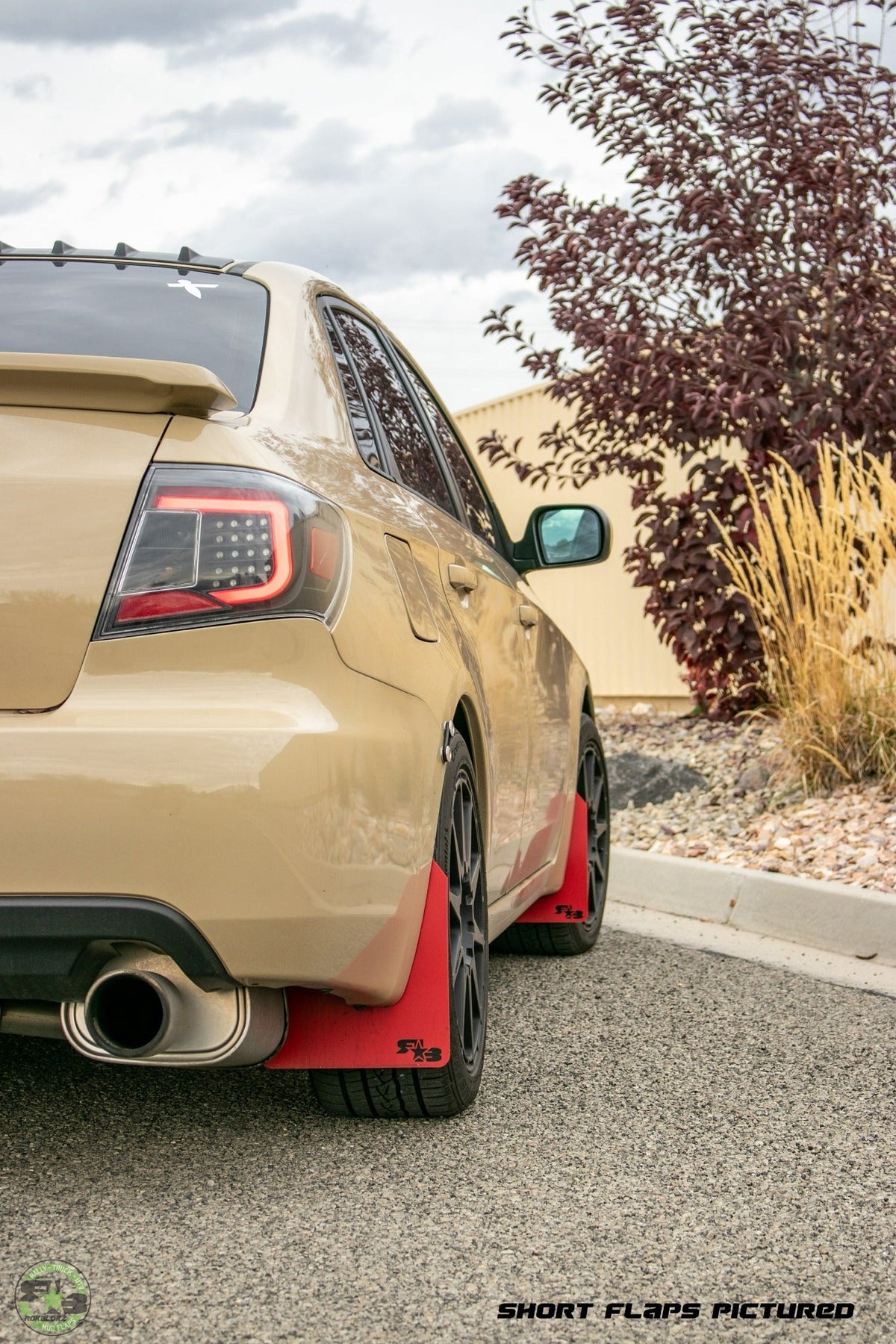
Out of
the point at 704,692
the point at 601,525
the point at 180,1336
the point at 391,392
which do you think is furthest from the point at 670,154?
the point at 180,1336

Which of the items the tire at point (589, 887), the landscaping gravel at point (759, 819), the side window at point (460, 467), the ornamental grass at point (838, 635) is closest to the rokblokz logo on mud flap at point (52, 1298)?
the side window at point (460, 467)

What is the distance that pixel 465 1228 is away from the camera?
8.50 ft

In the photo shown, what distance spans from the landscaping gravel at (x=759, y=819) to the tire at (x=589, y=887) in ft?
3.60

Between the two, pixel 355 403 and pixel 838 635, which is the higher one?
pixel 355 403

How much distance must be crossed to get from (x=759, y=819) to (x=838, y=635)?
918 millimetres

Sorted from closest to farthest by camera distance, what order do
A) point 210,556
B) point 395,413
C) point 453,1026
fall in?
point 210,556 < point 453,1026 < point 395,413

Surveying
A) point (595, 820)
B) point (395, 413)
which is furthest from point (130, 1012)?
point (595, 820)

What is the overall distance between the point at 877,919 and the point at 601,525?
5.53 ft

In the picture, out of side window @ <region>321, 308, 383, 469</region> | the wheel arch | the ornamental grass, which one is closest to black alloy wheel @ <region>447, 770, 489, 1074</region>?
the wheel arch

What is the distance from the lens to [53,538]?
2.45m

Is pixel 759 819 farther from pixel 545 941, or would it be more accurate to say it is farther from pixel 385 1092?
pixel 385 1092

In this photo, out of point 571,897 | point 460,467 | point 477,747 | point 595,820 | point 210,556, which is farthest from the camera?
point 595,820

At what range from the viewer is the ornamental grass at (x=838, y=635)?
6801mm

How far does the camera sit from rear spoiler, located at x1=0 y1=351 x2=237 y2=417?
2.48m
